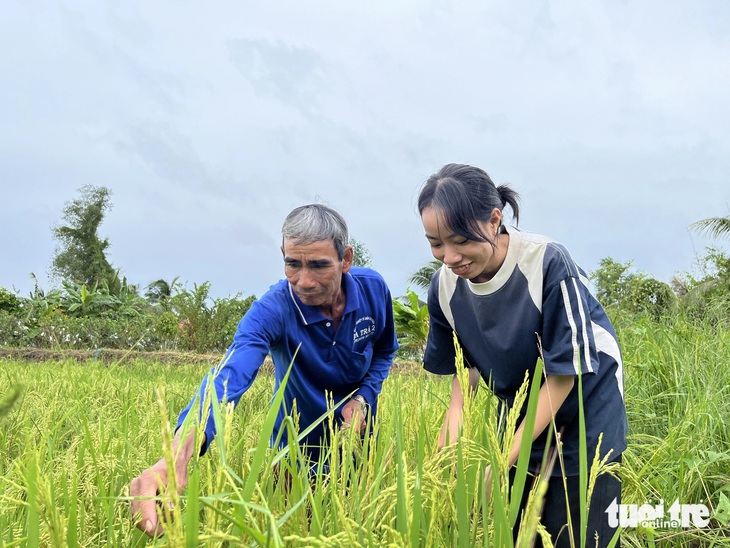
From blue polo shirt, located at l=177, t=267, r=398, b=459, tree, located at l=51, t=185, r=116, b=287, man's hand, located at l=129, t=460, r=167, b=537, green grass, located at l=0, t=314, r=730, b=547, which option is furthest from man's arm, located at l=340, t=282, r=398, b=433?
tree, located at l=51, t=185, r=116, b=287

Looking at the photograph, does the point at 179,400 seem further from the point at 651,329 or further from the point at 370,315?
the point at 651,329

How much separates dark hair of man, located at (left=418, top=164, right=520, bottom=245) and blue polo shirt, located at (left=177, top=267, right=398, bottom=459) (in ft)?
2.57

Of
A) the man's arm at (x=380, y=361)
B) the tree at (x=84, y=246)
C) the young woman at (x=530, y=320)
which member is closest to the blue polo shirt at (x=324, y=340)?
the man's arm at (x=380, y=361)

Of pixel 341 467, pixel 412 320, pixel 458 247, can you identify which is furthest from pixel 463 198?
pixel 412 320

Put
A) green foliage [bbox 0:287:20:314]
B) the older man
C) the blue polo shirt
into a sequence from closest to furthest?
the older man < the blue polo shirt < green foliage [bbox 0:287:20:314]

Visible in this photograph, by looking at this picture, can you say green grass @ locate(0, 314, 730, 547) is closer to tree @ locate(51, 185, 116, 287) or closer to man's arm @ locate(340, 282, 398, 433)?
man's arm @ locate(340, 282, 398, 433)

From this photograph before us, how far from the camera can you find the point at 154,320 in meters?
14.2

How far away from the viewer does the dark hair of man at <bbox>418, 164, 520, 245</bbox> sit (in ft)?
5.24

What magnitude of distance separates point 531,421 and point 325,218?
4.81 feet

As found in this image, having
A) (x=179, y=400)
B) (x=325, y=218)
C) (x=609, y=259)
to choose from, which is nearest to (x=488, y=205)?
(x=325, y=218)

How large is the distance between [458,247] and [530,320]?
313 millimetres

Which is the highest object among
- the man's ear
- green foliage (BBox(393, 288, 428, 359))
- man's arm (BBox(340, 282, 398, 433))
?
green foliage (BBox(393, 288, 428, 359))

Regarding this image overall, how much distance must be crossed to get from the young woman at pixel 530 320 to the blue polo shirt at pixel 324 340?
0.68 metres

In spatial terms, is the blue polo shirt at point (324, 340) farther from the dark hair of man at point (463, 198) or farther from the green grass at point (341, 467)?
the dark hair of man at point (463, 198)
